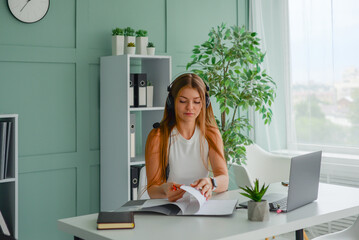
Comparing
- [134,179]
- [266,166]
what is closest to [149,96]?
[134,179]

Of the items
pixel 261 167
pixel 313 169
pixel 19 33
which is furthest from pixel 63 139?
pixel 313 169

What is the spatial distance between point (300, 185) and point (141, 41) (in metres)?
2.02

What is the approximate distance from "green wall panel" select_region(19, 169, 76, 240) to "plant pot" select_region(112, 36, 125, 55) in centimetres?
96

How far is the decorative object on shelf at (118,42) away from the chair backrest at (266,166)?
1.37m

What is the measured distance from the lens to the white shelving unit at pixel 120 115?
138 inches

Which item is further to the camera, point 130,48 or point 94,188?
point 94,188

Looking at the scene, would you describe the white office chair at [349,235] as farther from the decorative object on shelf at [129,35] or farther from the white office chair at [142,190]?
the decorative object on shelf at [129,35]

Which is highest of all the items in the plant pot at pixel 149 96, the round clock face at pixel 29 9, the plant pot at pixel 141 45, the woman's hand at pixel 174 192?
the round clock face at pixel 29 9

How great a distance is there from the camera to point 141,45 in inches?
147

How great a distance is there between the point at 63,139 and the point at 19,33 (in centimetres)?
82

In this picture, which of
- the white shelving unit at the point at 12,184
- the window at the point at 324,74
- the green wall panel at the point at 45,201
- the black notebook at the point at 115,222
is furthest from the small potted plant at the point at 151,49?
the black notebook at the point at 115,222

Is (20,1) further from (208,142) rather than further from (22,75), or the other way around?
(208,142)

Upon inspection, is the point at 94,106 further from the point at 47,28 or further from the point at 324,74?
the point at 324,74

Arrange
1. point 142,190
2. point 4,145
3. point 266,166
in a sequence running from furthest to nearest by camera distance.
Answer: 1. point 266,166
2. point 4,145
3. point 142,190
